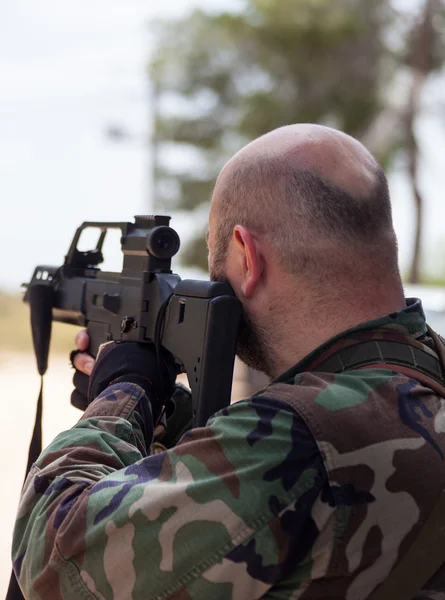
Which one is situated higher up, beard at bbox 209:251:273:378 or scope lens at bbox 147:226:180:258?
scope lens at bbox 147:226:180:258

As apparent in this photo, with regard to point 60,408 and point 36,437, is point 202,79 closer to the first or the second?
point 60,408

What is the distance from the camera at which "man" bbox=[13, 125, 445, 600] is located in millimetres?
1162

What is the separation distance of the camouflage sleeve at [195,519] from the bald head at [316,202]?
11.9 inches

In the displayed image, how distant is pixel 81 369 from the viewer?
2037 millimetres

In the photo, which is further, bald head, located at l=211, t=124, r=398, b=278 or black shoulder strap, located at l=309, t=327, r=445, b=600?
bald head, located at l=211, t=124, r=398, b=278

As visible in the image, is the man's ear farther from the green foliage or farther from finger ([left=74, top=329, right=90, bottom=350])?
the green foliage

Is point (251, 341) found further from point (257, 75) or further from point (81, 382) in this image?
point (257, 75)

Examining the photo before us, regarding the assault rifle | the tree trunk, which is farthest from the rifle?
the tree trunk

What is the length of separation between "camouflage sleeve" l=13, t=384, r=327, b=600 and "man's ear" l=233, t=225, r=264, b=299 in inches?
11.0

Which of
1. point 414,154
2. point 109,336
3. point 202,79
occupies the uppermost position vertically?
point 202,79

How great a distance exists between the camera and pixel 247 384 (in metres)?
3.90

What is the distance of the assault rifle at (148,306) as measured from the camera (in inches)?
60.6

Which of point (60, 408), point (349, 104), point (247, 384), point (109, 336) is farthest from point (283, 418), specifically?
point (349, 104)

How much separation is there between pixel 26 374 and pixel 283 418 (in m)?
8.80
